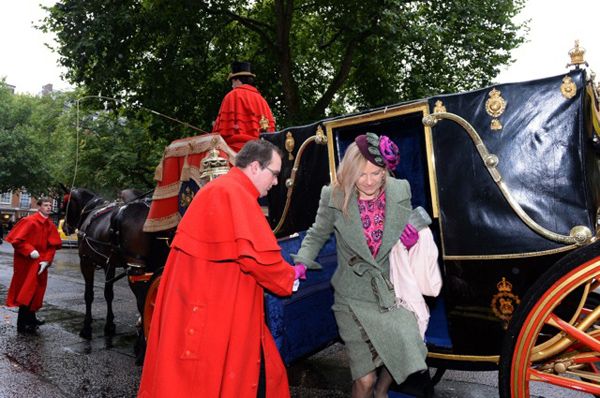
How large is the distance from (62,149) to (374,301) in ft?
115

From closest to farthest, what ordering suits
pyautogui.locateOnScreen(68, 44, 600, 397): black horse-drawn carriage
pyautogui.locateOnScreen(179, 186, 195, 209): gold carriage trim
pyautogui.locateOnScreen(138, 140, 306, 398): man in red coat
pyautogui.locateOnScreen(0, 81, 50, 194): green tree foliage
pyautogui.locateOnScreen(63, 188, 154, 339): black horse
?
pyautogui.locateOnScreen(138, 140, 306, 398): man in red coat
pyautogui.locateOnScreen(68, 44, 600, 397): black horse-drawn carriage
pyautogui.locateOnScreen(179, 186, 195, 209): gold carriage trim
pyautogui.locateOnScreen(63, 188, 154, 339): black horse
pyautogui.locateOnScreen(0, 81, 50, 194): green tree foliage

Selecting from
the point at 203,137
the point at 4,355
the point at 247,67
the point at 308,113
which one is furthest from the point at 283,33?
the point at 4,355

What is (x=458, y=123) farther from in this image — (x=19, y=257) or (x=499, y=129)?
(x=19, y=257)

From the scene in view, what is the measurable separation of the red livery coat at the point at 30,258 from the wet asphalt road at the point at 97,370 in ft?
1.55

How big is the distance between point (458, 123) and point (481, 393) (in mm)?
2521

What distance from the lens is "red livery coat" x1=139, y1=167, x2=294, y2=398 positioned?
214cm

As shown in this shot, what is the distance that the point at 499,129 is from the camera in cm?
276

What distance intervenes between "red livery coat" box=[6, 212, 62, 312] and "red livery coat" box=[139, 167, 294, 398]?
4914 mm

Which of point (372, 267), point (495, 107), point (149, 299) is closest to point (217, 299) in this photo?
point (372, 267)

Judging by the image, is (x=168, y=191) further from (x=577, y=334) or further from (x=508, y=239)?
(x=577, y=334)

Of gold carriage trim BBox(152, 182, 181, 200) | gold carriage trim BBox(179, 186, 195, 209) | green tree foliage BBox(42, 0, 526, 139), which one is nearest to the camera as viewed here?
gold carriage trim BBox(179, 186, 195, 209)

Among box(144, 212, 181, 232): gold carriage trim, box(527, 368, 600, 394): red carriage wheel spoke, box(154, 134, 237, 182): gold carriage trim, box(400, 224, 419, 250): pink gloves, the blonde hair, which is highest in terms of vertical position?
box(154, 134, 237, 182): gold carriage trim

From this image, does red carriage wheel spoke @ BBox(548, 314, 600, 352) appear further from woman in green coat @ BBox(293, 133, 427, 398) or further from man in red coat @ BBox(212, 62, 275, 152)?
man in red coat @ BBox(212, 62, 275, 152)

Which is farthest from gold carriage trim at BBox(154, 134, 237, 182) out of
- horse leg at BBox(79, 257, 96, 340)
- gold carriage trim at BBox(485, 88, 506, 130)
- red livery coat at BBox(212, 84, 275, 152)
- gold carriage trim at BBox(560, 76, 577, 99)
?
gold carriage trim at BBox(560, 76, 577, 99)
